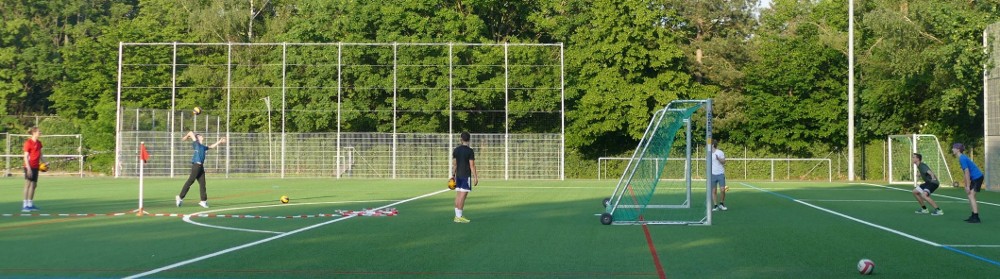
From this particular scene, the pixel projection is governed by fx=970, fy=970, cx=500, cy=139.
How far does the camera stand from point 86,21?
66938 mm

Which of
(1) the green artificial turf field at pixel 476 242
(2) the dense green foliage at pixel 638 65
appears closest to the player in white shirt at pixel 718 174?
(1) the green artificial turf field at pixel 476 242

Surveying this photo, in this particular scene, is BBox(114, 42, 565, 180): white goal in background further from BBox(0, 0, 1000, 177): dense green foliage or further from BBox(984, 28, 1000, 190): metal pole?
BBox(984, 28, 1000, 190): metal pole

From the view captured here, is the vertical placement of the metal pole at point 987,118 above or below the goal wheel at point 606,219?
above

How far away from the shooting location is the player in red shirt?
66.3 ft

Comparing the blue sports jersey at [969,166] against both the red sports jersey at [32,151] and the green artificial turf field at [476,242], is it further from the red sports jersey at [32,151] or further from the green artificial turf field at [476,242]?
the red sports jersey at [32,151]

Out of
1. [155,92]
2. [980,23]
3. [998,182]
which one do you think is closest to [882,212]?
[998,182]

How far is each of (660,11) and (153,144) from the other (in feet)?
85.9

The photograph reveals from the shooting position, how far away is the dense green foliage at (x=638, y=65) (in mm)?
45344

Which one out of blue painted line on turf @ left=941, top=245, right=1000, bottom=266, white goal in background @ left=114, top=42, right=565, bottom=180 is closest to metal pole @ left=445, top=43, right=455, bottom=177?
white goal in background @ left=114, top=42, right=565, bottom=180

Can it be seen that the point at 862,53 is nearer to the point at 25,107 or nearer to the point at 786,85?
the point at 786,85

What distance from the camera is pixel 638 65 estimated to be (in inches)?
1969

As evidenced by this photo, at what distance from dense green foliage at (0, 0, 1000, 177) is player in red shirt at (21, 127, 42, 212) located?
2367 cm

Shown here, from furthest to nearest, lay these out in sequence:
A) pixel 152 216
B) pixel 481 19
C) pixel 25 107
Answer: pixel 25 107
pixel 481 19
pixel 152 216

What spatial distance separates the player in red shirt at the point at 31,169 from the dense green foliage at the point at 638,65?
2367 cm
